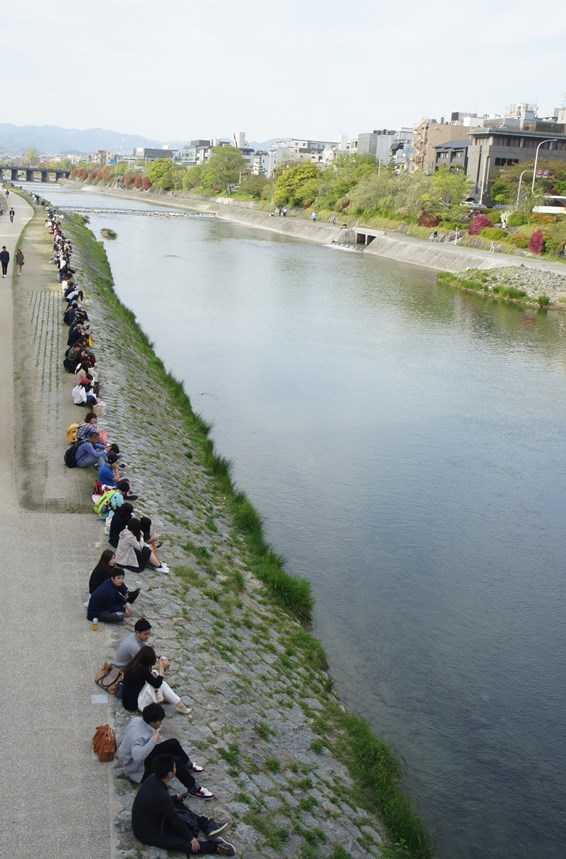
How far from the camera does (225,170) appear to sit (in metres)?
114

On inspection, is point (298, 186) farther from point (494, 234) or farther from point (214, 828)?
point (214, 828)

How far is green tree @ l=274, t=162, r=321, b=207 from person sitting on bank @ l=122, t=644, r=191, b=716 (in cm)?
8297

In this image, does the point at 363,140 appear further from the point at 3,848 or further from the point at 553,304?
the point at 3,848

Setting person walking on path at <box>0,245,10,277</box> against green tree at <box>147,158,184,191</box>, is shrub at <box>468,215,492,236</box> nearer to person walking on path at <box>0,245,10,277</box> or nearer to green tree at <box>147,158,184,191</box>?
person walking on path at <box>0,245,10,277</box>

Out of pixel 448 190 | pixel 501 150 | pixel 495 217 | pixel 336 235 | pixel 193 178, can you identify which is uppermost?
pixel 501 150

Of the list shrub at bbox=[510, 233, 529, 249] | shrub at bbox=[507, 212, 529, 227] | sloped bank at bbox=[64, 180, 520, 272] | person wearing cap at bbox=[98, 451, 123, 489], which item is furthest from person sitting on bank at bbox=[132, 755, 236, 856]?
shrub at bbox=[507, 212, 529, 227]

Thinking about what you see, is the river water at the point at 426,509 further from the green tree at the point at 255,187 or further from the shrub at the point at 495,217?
the green tree at the point at 255,187

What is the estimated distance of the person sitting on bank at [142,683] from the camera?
22.4 feet

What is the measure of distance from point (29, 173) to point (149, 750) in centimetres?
18176

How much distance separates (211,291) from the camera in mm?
37781

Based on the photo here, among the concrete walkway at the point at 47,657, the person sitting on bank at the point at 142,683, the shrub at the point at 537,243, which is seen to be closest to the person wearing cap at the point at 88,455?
the concrete walkway at the point at 47,657

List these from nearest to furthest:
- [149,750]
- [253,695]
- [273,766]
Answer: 1. [149,750]
2. [273,766]
3. [253,695]

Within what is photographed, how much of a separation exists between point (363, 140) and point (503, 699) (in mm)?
139259

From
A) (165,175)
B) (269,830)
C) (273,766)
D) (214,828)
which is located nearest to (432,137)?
(165,175)
